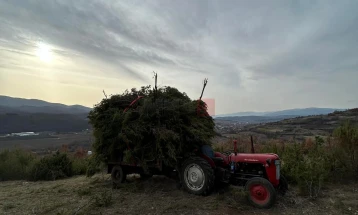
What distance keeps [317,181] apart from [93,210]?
5287mm

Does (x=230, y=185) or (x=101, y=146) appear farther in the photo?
(x=101, y=146)

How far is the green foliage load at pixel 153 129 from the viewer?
19.5 ft

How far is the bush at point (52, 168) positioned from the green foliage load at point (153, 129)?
12.9 ft

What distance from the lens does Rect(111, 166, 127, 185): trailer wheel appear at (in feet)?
22.8

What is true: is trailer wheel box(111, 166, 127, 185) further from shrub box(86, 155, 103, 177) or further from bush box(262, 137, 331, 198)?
bush box(262, 137, 331, 198)

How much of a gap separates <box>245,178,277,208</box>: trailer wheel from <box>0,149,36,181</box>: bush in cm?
904

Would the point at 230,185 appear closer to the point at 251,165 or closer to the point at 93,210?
the point at 251,165

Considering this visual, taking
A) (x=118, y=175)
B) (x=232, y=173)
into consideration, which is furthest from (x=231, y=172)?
(x=118, y=175)

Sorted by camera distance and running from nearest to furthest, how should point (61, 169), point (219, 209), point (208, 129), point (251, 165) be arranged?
point (219, 209)
point (251, 165)
point (208, 129)
point (61, 169)

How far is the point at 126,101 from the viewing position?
705 cm

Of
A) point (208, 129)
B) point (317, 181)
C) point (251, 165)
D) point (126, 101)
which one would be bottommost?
point (317, 181)

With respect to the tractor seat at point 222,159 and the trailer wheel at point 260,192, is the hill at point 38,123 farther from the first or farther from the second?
the trailer wheel at point 260,192

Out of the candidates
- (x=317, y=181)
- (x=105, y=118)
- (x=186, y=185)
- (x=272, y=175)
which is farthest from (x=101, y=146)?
(x=317, y=181)

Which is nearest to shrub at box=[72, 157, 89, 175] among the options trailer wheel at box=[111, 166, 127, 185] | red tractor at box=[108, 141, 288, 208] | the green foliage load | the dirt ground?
the dirt ground
